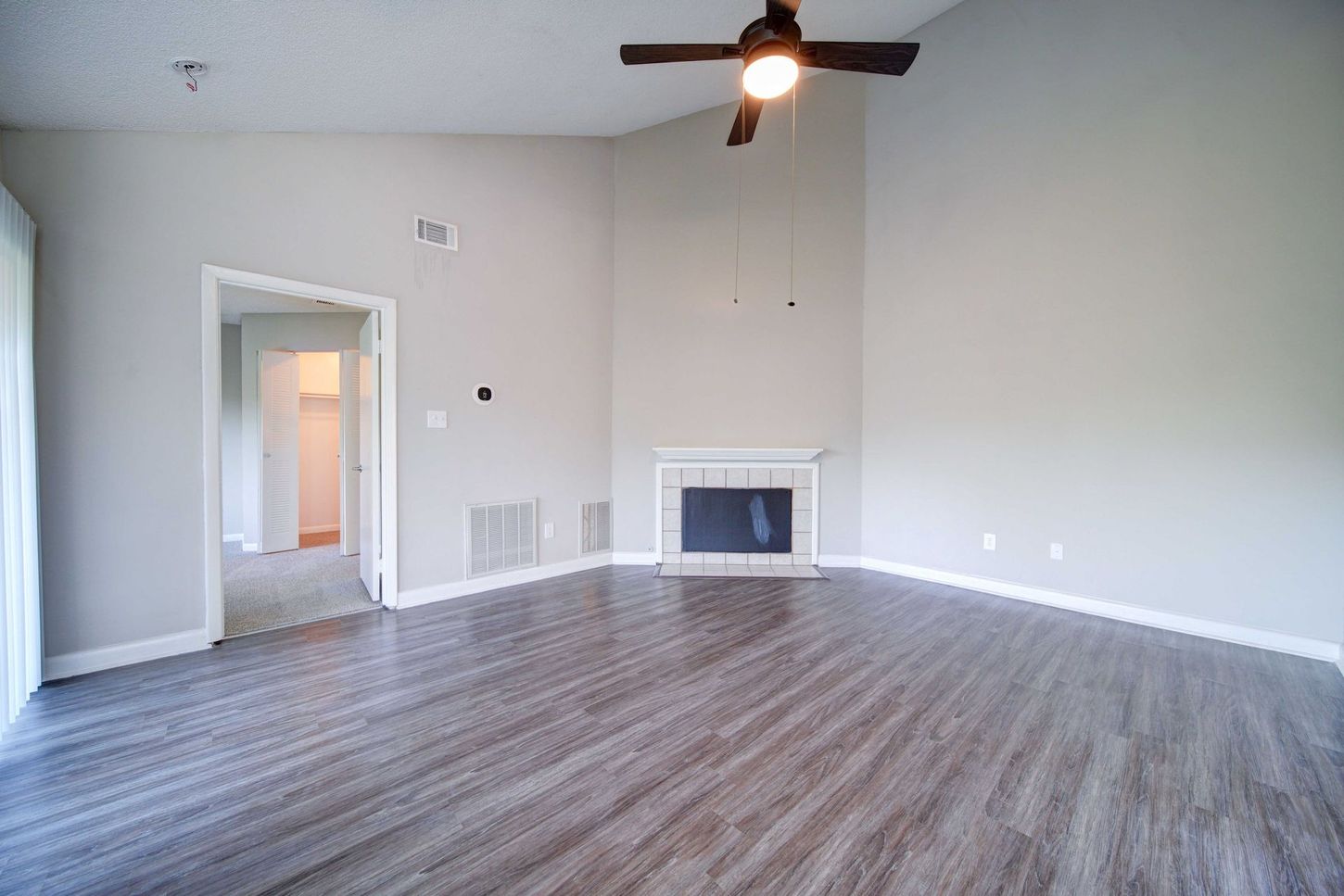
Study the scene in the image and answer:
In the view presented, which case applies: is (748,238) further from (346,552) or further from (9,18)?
(346,552)

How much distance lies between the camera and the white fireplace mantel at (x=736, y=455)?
4176 mm

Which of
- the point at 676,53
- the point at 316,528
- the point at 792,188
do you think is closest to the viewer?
the point at 676,53

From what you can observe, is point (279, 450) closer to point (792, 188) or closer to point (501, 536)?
point (501, 536)

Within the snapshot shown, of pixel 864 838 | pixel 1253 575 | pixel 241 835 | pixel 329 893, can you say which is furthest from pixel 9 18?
pixel 1253 575

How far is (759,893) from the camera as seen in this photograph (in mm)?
1241

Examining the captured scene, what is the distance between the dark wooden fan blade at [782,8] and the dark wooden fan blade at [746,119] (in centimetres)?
40

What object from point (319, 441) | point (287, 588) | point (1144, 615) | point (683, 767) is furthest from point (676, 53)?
point (319, 441)

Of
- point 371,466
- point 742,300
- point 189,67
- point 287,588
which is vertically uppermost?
point 189,67

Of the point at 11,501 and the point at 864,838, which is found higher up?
the point at 11,501

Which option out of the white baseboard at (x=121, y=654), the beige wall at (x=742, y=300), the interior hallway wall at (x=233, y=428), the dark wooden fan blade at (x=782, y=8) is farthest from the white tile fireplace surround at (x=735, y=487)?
the interior hallway wall at (x=233, y=428)

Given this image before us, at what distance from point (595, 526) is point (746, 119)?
3183 mm

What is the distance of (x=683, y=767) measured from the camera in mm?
1714

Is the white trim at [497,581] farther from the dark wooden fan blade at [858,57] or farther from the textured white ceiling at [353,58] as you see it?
the dark wooden fan blade at [858,57]

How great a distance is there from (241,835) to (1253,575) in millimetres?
4713
